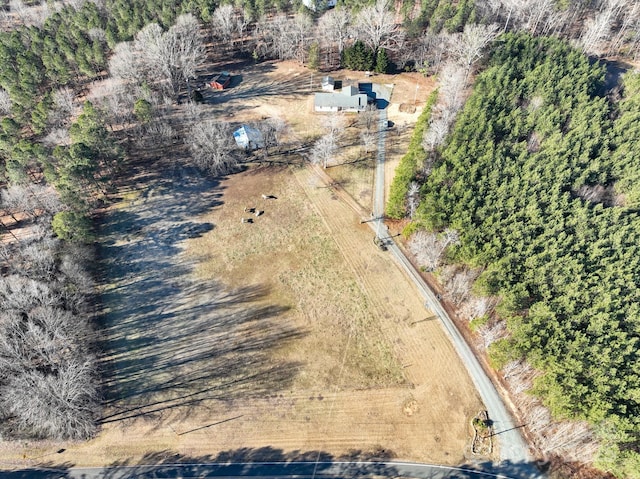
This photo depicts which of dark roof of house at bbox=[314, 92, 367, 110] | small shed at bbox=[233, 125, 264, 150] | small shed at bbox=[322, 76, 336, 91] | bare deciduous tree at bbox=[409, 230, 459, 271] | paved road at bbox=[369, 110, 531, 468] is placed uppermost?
small shed at bbox=[322, 76, 336, 91]

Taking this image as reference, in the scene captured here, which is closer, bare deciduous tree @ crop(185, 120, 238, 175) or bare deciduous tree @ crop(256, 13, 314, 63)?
bare deciduous tree @ crop(185, 120, 238, 175)

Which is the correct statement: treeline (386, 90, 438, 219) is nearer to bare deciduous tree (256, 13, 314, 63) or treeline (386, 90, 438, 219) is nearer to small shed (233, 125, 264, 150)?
small shed (233, 125, 264, 150)

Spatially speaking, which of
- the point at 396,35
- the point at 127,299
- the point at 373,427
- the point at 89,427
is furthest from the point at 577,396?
the point at 396,35

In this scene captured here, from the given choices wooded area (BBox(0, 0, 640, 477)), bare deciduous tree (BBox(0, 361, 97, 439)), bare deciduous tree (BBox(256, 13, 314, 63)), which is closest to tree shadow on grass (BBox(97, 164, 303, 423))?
bare deciduous tree (BBox(0, 361, 97, 439))

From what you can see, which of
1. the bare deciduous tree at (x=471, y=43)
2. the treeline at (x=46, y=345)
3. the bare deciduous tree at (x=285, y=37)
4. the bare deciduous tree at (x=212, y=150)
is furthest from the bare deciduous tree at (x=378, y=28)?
the treeline at (x=46, y=345)

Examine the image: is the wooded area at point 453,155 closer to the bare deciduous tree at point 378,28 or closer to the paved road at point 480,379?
the bare deciduous tree at point 378,28

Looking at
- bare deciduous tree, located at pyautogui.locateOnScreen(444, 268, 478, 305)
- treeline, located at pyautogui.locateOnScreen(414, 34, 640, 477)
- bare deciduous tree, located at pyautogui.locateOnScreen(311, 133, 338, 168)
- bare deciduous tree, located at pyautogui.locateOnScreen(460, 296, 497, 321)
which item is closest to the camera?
treeline, located at pyautogui.locateOnScreen(414, 34, 640, 477)

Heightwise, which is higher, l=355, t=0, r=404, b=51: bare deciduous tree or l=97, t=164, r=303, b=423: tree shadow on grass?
l=355, t=0, r=404, b=51: bare deciduous tree
